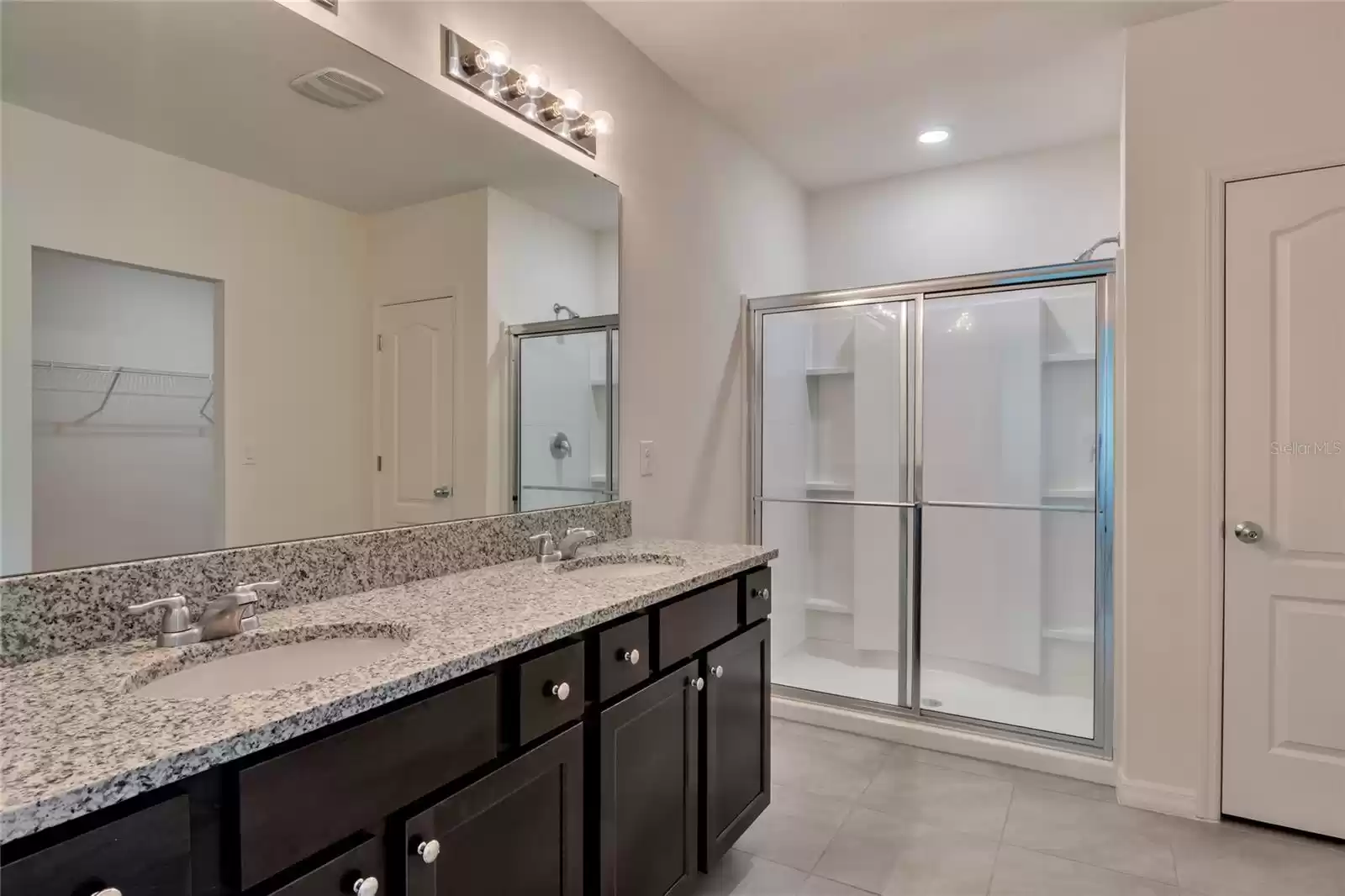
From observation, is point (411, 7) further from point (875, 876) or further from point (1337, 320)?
point (1337, 320)

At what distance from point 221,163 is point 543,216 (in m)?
0.92

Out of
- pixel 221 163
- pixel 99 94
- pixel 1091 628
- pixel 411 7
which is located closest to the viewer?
pixel 99 94

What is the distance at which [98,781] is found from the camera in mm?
635

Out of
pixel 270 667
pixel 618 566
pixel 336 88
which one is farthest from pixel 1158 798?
pixel 336 88

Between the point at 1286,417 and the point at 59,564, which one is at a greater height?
the point at 1286,417

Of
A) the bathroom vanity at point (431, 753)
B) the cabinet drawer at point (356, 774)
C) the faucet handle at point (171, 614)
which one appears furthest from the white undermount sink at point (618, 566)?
the faucet handle at point (171, 614)

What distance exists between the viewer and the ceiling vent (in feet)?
4.74

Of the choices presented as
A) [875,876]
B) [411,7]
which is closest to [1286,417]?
[875,876]

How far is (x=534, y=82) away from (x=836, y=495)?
2.25 m

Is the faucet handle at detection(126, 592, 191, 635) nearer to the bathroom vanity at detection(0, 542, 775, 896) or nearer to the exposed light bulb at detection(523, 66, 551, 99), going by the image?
the bathroom vanity at detection(0, 542, 775, 896)

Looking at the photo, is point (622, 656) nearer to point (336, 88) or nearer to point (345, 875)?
point (345, 875)

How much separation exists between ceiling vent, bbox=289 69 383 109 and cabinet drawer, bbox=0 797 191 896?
53.5 inches

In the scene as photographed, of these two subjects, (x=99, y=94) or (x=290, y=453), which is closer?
(x=99, y=94)

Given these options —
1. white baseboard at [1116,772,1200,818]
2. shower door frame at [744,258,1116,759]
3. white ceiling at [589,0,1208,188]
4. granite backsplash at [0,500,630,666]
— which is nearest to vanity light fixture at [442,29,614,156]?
white ceiling at [589,0,1208,188]
